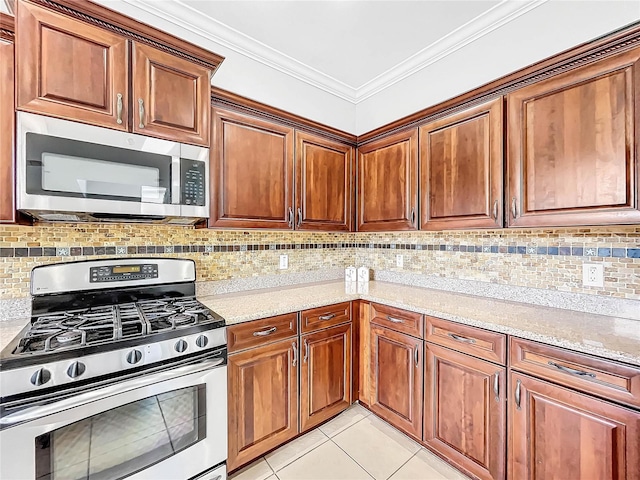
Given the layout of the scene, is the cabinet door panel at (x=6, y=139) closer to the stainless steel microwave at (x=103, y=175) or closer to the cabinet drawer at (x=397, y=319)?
the stainless steel microwave at (x=103, y=175)

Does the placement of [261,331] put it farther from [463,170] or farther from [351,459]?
[463,170]

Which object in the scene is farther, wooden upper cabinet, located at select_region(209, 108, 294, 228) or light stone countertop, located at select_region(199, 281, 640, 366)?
wooden upper cabinet, located at select_region(209, 108, 294, 228)

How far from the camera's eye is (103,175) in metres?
1.36

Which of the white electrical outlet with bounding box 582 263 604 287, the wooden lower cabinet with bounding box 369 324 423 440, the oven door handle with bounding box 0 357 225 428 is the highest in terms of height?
the white electrical outlet with bounding box 582 263 604 287

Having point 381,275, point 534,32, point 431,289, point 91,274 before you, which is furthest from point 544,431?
point 91,274

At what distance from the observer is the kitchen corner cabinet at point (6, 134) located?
1.20 meters

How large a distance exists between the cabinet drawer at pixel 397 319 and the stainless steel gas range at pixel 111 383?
1.05m

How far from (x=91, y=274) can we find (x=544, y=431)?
231 cm

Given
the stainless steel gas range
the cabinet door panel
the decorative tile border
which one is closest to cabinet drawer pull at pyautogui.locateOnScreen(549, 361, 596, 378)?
the decorative tile border

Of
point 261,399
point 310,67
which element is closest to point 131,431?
point 261,399

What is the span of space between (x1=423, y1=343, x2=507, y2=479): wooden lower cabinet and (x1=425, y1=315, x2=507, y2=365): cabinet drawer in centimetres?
4

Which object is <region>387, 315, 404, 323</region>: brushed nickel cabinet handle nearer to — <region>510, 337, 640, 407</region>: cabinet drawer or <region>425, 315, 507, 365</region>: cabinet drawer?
<region>425, 315, 507, 365</region>: cabinet drawer

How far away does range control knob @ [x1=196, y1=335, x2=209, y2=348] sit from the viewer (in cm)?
136

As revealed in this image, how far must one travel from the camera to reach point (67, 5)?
Result: 127cm
